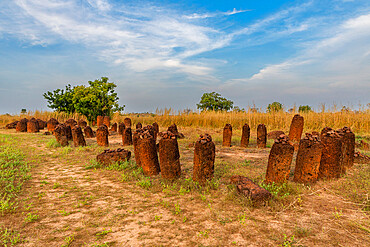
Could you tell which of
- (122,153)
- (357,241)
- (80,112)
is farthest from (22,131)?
(357,241)

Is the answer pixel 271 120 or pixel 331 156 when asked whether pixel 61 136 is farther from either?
pixel 271 120

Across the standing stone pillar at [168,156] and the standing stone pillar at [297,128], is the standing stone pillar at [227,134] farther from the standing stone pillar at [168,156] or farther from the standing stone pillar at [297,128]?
the standing stone pillar at [168,156]

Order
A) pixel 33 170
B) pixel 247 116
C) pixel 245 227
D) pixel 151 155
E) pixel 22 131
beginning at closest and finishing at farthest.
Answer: pixel 245 227
pixel 151 155
pixel 33 170
pixel 22 131
pixel 247 116

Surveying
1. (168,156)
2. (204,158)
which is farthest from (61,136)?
(204,158)

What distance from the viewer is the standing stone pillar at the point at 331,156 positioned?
471 cm

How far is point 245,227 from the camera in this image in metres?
3.15

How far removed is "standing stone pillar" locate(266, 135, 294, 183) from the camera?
4.43 meters

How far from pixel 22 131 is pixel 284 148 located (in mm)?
16994

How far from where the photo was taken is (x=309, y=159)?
456cm

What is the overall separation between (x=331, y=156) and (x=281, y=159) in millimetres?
1155

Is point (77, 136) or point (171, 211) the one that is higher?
point (77, 136)

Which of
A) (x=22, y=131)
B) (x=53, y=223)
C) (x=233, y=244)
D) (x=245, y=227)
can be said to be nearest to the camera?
(x=233, y=244)

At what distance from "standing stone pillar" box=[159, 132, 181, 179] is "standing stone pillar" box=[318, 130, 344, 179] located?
3.04 meters

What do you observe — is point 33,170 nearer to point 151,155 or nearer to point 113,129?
point 151,155
